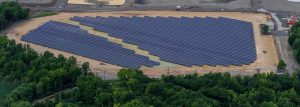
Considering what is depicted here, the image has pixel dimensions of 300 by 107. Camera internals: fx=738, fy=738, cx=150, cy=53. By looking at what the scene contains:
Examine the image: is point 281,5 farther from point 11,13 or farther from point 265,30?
point 11,13

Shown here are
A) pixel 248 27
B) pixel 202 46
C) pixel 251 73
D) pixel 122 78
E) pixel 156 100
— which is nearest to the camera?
pixel 156 100

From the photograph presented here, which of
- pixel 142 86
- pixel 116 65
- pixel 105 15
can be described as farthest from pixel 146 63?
pixel 105 15

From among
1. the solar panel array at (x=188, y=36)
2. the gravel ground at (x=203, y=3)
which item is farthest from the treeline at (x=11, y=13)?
the gravel ground at (x=203, y=3)

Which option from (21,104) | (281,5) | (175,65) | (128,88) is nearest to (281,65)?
(175,65)

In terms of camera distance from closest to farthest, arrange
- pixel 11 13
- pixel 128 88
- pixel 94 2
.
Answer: pixel 128 88 → pixel 11 13 → pixel 94 2

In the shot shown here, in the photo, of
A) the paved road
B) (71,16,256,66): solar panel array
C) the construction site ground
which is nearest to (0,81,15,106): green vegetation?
(71,16,256,66): solar panel array

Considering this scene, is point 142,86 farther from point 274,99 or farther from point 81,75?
point 274,99
